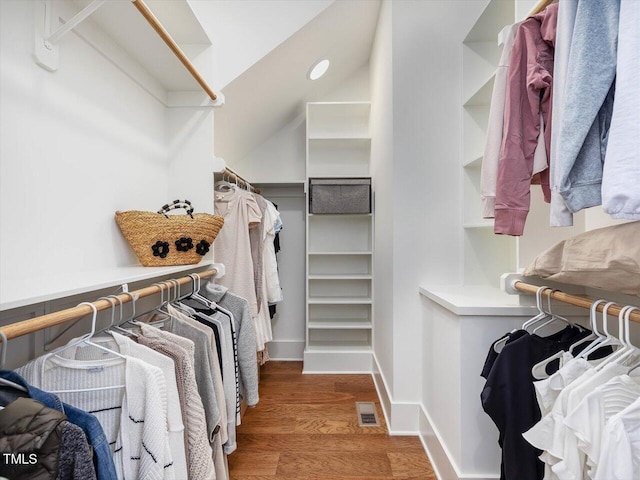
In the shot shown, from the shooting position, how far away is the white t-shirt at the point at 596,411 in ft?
2.21

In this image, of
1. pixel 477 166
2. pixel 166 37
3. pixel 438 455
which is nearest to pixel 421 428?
pixel 438 455

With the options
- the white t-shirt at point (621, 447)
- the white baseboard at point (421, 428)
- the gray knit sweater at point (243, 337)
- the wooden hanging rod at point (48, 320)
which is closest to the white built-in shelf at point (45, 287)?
the wooden hanging rod at point (48, 320)

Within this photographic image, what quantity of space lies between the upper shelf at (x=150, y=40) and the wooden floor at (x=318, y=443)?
1.81 metres

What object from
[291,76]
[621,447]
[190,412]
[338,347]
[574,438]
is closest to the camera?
[621,447]

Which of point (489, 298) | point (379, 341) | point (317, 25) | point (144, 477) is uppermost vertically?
point (317, 25)

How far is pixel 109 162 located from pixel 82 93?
249 mm

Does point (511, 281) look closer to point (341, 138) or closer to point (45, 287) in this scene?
point (45, 287)

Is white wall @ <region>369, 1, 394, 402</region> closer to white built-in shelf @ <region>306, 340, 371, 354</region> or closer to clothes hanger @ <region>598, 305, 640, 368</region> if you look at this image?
white built-in shelf @ <region>306, 340, 371, 354</region>

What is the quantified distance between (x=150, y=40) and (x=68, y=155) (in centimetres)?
57

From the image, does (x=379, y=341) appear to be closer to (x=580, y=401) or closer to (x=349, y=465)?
(x=349, y=465)

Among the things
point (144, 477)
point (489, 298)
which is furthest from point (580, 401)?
point (144, 477)

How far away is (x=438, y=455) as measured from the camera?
1580 mm

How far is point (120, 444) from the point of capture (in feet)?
2.69

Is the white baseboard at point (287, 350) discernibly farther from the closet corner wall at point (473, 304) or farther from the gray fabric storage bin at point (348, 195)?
the closet corner wall at point (473, 304)
